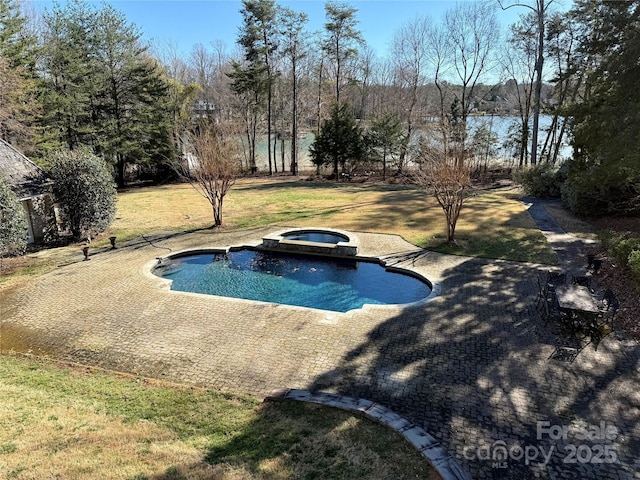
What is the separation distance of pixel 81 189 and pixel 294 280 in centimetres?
944

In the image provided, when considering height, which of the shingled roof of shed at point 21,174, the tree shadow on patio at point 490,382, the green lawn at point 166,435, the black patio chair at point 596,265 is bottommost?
the tree shadow on patio at point 490,382

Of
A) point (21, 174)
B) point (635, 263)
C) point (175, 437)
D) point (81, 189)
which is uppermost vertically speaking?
point (21, 174)

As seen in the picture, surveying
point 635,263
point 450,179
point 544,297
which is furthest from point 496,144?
point 544,297

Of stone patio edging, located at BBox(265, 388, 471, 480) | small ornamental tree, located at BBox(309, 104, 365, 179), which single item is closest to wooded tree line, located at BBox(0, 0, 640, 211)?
small ornamental tree, located at BBox(309, 104, 365, 179)

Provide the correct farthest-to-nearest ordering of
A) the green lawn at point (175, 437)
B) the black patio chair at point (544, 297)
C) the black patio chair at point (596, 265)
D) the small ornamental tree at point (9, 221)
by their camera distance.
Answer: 1. the small ornamental tree at point (9, 221)
2. the black patio chair at point (596, 265)
3. the black patio chair at point (544, 297)
4. the green lawn at point (175, 437)

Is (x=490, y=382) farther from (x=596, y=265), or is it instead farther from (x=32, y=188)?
(x=32, y=188)

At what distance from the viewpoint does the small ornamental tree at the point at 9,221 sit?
12.1 metres

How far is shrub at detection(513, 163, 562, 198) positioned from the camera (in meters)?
21.8

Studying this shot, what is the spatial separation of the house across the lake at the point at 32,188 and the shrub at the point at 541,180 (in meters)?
23.6

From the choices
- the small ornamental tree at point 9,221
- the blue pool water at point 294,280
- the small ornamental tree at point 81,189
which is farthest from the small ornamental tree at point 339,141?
the small ornamental tree at point 9,221

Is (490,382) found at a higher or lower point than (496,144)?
lower

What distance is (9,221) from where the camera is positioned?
1226 cm

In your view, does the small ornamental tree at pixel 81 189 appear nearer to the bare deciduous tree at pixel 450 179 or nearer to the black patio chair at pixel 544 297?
the bare deciduous tree at pixel 450 179

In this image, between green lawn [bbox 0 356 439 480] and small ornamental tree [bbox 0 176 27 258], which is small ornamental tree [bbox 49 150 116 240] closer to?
small ornamental tree [bbox 0 176 27 258]
